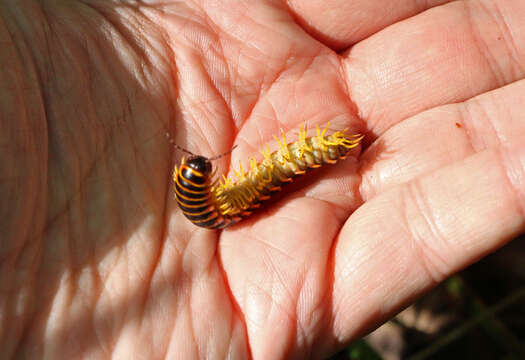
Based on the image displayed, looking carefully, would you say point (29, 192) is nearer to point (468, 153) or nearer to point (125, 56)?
point (125, 56)

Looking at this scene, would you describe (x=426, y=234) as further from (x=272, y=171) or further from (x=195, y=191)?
(x=195, y=191)

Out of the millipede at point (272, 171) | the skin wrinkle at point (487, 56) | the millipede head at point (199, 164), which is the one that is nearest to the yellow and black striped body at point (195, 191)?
the millipede head at point (199, 164)

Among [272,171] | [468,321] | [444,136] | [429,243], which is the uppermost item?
[444,136]

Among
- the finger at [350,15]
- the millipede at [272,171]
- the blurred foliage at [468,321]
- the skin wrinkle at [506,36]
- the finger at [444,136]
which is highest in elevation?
the skin wrinkle at [506,36]

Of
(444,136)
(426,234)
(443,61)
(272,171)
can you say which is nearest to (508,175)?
(426,234)

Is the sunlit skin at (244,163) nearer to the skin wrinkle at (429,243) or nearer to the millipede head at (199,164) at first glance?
the skin wrinkle at (429,243)

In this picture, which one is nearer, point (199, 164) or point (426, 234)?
point (426, 234)
